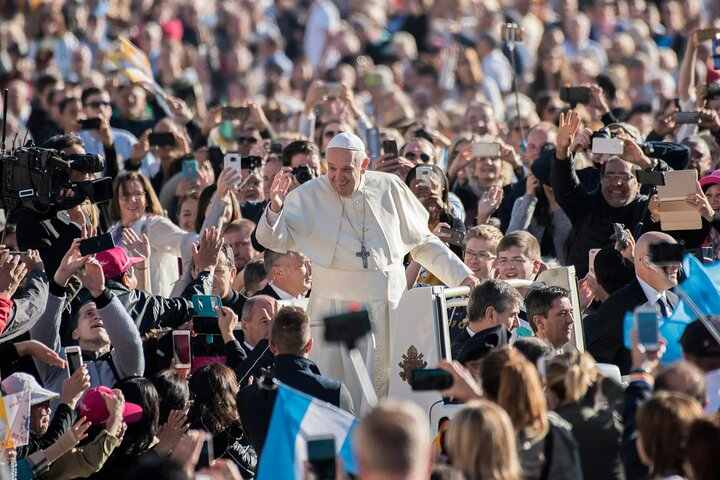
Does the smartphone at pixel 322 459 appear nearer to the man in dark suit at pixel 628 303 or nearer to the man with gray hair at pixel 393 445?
the man with gray hair at pixel 393 445

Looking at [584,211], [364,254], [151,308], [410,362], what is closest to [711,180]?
[584,211]

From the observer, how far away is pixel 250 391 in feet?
25.0

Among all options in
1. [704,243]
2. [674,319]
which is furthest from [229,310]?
[704,243]

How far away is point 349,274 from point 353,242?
7.9 inches

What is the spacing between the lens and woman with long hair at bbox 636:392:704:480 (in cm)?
604

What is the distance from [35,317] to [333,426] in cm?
214

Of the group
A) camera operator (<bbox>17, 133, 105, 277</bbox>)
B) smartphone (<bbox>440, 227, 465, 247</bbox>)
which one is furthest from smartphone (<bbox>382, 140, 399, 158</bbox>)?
camera operator (<bbox>17, 133, 105, 277</bbox>)

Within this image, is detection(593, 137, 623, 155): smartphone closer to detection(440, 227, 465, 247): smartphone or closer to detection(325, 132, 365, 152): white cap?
detection(440, 227, 465, 247): smartphone

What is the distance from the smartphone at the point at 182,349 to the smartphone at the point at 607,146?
3.36 meters

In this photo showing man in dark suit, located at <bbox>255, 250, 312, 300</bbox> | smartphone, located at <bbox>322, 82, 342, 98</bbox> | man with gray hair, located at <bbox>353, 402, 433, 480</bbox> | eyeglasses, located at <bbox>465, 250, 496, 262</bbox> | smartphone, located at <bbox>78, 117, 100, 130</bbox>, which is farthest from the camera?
smartphone, located at <bbox>322, 82, 342, 98</bbox>

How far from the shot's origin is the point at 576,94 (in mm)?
12445

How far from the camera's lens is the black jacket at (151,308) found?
9531 millimetres

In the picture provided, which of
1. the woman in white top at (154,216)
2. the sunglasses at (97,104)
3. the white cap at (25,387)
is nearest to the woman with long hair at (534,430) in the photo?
the white cap at (25,387)

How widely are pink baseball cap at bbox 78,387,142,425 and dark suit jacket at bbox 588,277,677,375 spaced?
2.77 m
